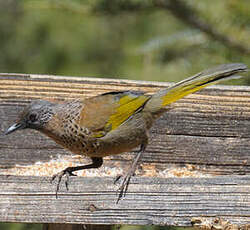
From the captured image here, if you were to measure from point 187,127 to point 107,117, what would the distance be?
1.99 feet

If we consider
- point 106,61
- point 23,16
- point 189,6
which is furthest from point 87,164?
point 23,16

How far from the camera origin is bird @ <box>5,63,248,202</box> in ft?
11.6

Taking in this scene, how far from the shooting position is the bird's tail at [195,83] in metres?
3.54

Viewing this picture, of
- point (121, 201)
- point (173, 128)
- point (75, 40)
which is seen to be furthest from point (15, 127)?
point (75, 40)

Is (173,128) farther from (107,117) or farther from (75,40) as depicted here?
(75,40)

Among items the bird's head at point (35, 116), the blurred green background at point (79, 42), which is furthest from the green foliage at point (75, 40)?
the bird's head at point (35, 116)

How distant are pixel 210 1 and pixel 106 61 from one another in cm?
371

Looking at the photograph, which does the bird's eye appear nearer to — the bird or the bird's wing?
the bird

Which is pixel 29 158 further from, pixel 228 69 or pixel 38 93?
pixel 228 69

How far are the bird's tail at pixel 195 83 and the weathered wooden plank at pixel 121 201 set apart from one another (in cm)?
79

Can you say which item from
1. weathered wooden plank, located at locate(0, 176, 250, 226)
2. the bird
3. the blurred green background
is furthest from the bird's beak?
the blurred green background

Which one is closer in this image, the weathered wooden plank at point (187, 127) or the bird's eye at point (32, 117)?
the bird's eye at point (32, 117)

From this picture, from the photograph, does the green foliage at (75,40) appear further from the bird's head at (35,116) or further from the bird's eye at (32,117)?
the bird's eye at (32,117)

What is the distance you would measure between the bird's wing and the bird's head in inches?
9.2
